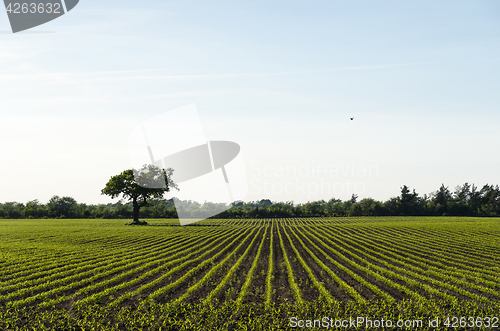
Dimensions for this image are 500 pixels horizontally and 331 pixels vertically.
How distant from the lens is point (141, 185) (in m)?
60.1

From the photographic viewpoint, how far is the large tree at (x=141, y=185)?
58569 mm

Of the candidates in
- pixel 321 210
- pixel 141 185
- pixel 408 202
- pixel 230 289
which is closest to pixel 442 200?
pixel 408 202

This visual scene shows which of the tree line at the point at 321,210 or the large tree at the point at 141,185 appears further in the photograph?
the tree line at the point at 321,210

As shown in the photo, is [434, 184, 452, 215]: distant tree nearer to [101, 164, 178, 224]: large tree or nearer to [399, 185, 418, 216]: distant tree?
[399, 185, 418, 216]: distant tree

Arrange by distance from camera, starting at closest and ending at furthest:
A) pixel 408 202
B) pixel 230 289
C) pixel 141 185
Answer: pixel 230 289 → pixel 141 185 → pixel 408 202

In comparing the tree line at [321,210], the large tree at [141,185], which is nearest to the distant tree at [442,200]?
the tree line at [321,210]

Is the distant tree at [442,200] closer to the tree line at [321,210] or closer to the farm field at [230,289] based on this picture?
the tree line at [321,210]

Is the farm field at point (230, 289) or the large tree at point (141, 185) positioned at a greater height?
the large tree at point (141, 185)

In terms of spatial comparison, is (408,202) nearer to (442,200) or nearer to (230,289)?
(442,200)

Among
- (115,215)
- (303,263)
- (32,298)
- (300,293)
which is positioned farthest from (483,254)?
(115,215)

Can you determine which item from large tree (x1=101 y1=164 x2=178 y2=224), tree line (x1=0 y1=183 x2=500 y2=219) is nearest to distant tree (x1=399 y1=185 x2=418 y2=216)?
tree line (x1=0 y1=183 x2=500 y2=219)

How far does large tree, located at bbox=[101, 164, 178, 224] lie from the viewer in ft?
192

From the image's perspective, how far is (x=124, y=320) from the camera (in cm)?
1079

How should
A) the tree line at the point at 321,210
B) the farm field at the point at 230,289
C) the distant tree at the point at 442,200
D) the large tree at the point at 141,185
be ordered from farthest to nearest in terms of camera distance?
the distant tree at the point at 442,200 → the tree line at the point at 321,210 → the large tree at the point at 141,185 → the farm field at the point at 230,289
